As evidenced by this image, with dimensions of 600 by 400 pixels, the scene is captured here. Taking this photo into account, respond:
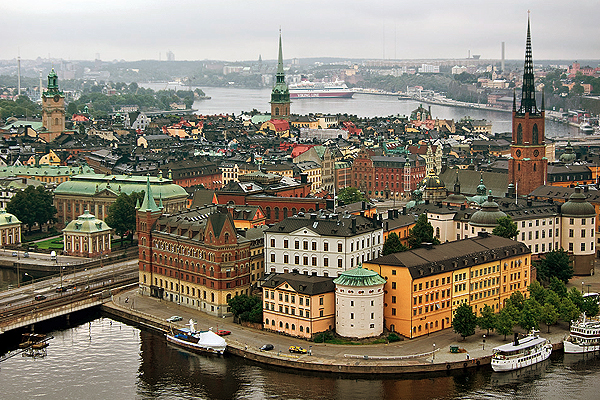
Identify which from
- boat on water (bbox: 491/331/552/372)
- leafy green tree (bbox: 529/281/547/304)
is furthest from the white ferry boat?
leafy green tree (bbox: 529/281/547/304)

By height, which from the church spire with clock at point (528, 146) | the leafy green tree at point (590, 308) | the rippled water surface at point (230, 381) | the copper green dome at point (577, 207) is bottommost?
the rippled water surface at point (230, 381)

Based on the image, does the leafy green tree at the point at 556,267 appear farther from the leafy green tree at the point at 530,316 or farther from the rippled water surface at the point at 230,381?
the rippled water surface at the point at 230,381

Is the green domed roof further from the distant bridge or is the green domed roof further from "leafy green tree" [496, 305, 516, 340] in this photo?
the distant bridge

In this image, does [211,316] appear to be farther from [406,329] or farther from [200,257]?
[406,329]

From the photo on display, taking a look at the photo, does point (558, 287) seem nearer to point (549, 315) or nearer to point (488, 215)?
point (549, 315)

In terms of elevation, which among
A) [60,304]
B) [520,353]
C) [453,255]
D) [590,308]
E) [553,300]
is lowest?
[520,353]

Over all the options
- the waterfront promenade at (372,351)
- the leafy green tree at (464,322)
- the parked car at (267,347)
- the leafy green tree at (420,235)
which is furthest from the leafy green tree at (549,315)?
the parked car at (267,347)

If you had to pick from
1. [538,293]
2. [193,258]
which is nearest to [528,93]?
[538,293]

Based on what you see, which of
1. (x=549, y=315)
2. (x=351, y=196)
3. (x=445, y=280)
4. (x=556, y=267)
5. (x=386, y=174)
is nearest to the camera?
(x=549, y=315)
